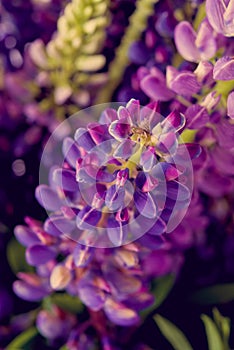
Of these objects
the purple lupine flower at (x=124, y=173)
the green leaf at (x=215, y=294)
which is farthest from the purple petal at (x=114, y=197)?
the green leaf at (x=215, y=294)

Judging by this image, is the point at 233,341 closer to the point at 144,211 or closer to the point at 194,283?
the point at 194,283

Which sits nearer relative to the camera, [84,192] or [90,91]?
[84,192]

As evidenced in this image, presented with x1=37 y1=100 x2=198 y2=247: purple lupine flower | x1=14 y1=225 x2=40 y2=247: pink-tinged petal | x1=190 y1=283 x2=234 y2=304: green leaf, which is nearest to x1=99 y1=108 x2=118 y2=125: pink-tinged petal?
x1=37 y1=100 x2=198 y2=247: purple lupine flower

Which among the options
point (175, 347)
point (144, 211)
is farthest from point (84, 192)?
point (175, 347)

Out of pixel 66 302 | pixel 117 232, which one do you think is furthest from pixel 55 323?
pixel 117 232

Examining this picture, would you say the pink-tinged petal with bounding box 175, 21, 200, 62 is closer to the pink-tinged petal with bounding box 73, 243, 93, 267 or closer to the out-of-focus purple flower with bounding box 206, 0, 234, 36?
the out-of-focus purple flower with bounding box 206, 0, 234, 36

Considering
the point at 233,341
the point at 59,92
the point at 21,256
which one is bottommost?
the point at 233,341
